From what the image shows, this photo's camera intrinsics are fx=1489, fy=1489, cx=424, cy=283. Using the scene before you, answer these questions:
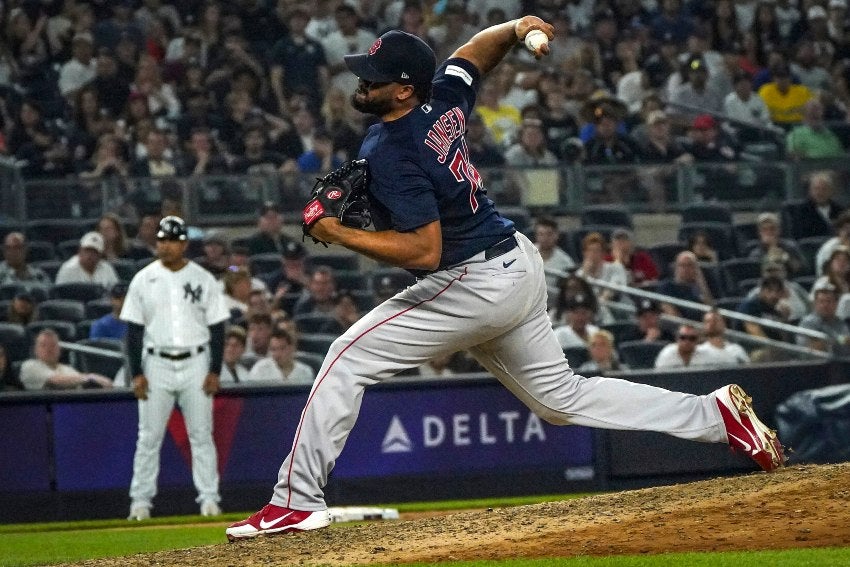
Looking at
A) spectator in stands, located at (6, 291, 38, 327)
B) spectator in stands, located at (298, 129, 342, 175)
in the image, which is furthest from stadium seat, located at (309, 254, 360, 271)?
spectator in stands, located at (6, 291, 38, 327)

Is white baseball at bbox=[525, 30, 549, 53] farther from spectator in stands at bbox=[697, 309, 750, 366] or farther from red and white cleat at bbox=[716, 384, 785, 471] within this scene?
spectator in stands at bbox=[697, 309, 750, 366]

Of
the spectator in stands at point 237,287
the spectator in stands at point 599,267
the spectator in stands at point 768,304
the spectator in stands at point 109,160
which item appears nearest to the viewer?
the spectator in stands at point 237,287

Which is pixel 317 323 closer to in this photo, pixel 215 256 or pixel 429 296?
pixel 215 256

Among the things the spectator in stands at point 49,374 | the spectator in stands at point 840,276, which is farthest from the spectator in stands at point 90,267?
the spectator in stands at point 840,276

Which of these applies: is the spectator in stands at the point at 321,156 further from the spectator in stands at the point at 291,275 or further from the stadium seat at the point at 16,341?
the stadium seat at the point at 16,341

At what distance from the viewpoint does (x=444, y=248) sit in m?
5.83

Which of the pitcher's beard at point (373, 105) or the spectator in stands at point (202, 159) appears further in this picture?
the spectator in stands at point (202, 159)

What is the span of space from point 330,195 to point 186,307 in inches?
195

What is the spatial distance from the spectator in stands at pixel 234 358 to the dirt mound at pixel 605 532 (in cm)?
522

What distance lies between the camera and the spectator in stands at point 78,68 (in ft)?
50.1

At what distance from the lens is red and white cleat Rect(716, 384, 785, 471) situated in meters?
6.12

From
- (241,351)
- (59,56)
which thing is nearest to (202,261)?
(241,351)

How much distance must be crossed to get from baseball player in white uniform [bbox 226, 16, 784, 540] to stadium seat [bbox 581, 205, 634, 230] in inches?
325

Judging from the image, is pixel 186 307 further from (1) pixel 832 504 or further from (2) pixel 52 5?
(2) pixel 52 5
